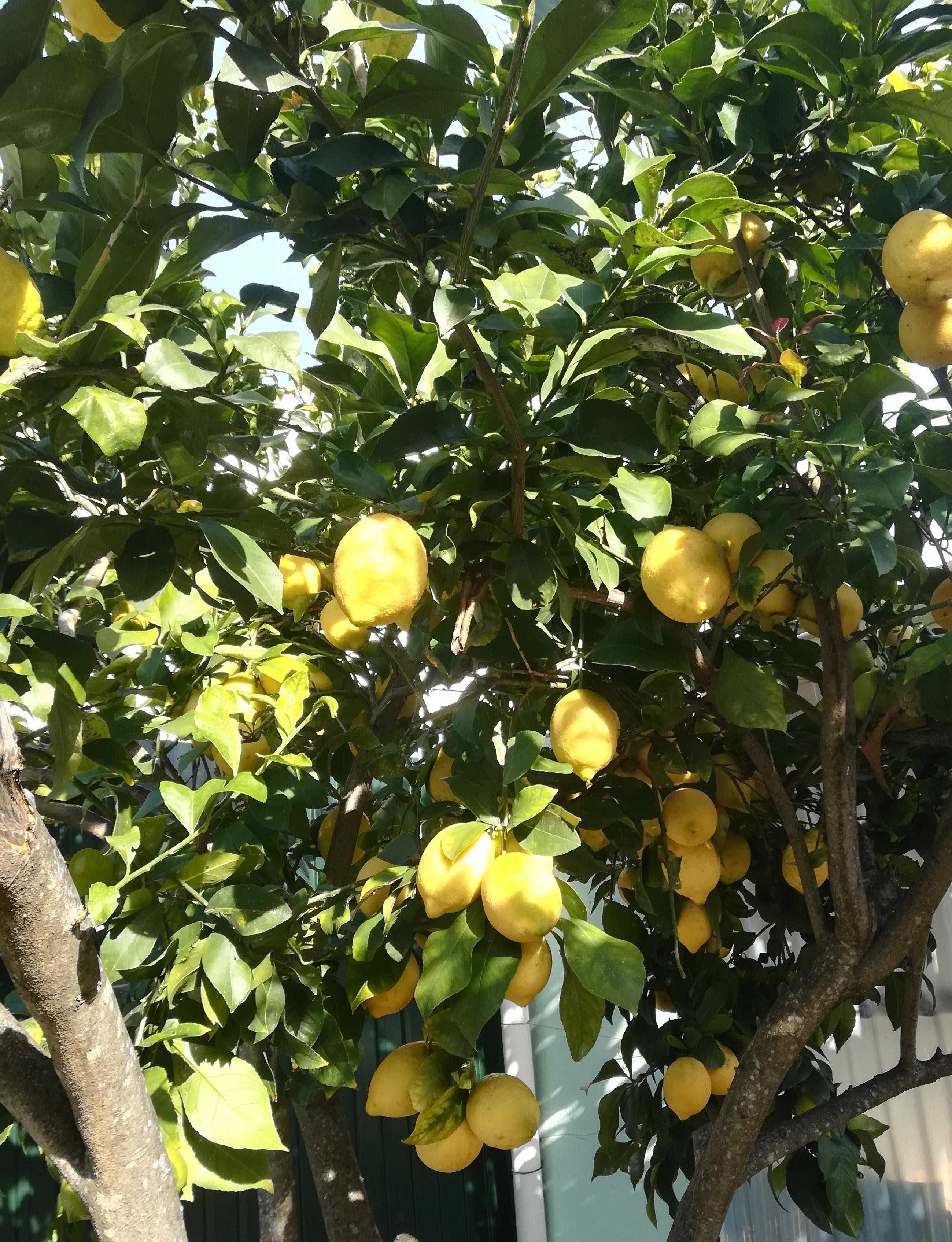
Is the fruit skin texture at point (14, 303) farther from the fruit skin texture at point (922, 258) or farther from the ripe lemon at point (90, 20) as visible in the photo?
the fruit skin texture at point (922, 258)

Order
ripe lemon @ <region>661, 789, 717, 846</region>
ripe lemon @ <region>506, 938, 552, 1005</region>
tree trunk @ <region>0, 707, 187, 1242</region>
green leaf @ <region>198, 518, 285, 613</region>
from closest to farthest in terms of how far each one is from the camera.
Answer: tree trunk @ <region>0, 707, 187, 1242</region> < green leaf @ <region>198, 518, 285, 613</region> < ripe lemon @ <region>506, 938, 552, 1005</region> < ripe lemon @ <region>661, 789, 717, 846</region>

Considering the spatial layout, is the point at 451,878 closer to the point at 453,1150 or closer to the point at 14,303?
the point at 453,1150

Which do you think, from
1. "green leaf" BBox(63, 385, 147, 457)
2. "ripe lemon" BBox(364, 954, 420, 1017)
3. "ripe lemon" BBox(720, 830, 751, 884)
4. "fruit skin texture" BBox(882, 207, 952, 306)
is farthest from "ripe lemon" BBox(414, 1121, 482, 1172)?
"fruit skin texture" BBox(882, 207, 952, 306)

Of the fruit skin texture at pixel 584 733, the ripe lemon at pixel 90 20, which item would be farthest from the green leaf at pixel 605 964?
the ripe lemon at pixel 90 20

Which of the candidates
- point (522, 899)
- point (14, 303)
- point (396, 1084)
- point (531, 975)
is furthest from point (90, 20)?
point (396, 1084)

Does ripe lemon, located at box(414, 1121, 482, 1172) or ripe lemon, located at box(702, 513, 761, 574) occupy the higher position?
ripe lemon, located at box(702, 513, 761, 574)

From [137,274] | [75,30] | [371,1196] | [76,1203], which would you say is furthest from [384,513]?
[371,1196]

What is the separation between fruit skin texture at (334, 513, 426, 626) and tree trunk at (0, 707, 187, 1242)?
9.6 inches

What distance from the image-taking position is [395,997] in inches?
36.7

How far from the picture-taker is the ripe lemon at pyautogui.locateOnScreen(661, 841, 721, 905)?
40.9 inches

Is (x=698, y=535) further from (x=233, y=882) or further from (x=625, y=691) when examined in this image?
(x=233, y=882)

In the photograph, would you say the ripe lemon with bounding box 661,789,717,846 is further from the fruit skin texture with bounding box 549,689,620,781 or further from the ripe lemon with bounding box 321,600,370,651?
the ripe lemon with bounding box 321,600,370,651

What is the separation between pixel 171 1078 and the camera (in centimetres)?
72

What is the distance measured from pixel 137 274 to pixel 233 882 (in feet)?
1.77
